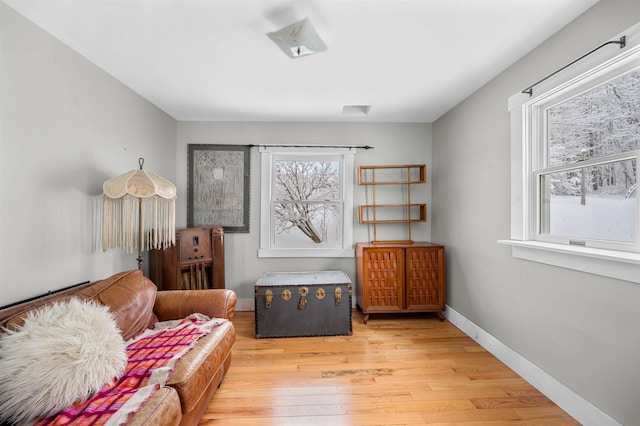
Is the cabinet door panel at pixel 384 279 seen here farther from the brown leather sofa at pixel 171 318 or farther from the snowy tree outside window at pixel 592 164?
the brown leather sofa at pixel 171 318

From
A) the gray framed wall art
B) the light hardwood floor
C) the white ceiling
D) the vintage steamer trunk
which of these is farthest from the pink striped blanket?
the white ceiling

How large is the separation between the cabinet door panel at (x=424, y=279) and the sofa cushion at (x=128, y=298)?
248cm

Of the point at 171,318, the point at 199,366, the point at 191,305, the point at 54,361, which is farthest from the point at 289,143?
the point at 54,361

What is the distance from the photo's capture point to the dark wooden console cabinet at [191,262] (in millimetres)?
2834

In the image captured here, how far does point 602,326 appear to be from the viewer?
157 cm

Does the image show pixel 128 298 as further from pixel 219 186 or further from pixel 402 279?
pixel 402 279

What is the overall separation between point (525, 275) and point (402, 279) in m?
1.25

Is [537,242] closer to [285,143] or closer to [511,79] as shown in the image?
[511,79]

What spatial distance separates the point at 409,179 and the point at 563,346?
7.18 feet

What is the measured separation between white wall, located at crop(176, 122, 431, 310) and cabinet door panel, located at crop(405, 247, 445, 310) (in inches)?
20.6

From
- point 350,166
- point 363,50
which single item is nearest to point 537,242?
point 363,50

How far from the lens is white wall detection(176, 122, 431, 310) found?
11.7 ft

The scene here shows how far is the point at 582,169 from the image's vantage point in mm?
1818

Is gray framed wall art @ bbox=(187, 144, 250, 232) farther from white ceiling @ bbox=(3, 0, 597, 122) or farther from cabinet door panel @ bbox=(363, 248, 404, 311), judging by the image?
cabinet door panel @ bbox=(363, 248, 404, 311)
